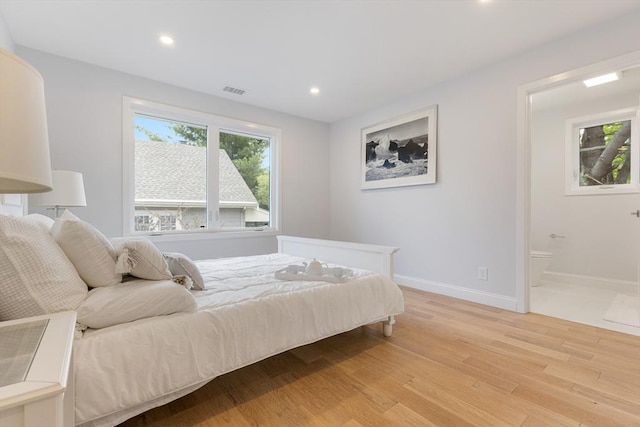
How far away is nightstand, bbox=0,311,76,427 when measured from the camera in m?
0.55

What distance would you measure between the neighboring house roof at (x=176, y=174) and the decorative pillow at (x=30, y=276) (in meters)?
2.44

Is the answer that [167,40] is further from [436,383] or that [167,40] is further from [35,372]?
[436,383]

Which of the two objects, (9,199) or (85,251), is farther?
(9,199)

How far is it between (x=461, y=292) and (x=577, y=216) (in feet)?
7.40

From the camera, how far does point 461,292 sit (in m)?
3.28

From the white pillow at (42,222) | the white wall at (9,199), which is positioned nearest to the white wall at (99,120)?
the white wall at (9,199)

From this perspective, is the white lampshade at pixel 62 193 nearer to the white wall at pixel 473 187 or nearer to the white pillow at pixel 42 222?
the white pillow at pixel 42 222

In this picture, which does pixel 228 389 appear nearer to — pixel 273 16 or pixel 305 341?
pixel 305 341

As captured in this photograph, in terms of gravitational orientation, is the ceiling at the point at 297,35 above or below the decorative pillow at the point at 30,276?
above

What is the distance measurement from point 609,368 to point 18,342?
9.65ft

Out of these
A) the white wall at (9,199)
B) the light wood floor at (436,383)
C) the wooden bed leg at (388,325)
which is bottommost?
the light wood floor at (436,383)

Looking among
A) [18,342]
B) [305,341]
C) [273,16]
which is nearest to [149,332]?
[18,342]

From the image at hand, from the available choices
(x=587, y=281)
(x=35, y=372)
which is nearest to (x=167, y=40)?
(x=35, y=372)

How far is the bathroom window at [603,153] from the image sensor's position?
11.8ft
